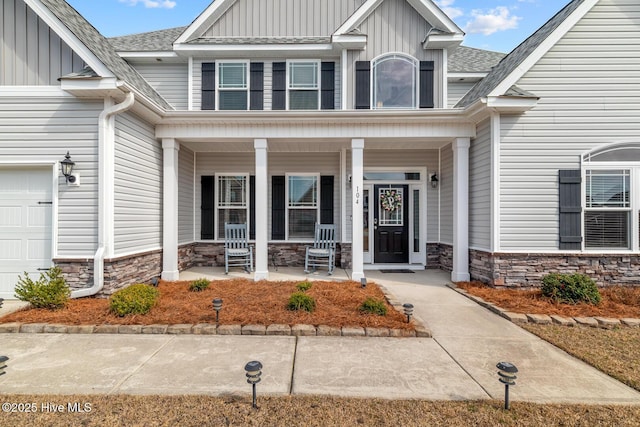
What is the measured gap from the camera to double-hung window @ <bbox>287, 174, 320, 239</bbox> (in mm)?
7965

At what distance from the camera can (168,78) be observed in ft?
25.0

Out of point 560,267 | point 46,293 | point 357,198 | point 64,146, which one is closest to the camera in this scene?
point 46,293

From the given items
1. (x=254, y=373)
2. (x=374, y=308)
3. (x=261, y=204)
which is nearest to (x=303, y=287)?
(x=374, y=308)

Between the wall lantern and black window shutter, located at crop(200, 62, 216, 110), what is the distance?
10.7 ft

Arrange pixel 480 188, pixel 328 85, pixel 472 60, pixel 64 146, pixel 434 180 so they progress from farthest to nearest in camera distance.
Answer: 1. pixel 472 60
2. pixel 434 180
3. pixel 328 85
4. pixel 480 188
5. pixel 64 146

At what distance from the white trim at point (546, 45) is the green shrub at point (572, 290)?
323cm

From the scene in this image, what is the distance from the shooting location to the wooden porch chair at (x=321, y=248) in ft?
23.2

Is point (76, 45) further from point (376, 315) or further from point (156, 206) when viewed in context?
point (376, 315)

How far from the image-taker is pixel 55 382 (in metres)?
2.71

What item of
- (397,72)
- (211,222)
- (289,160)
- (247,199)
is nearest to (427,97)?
(397,72)

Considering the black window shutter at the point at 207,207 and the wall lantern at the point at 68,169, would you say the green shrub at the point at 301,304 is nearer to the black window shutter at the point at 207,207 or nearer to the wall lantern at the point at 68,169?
the wall lantern at the point at 68,169

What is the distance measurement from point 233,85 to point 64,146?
3770mm

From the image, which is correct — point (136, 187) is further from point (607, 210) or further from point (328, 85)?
point (607, 210)

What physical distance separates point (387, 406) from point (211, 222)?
258 inches
